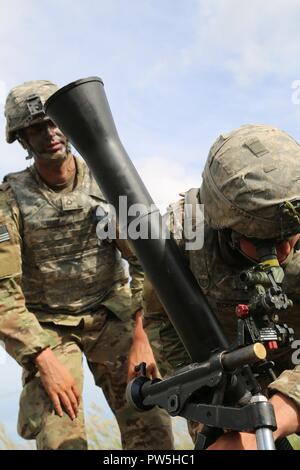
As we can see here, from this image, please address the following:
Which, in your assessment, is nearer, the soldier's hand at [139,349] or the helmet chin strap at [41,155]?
the soldier's hand at [139,349]

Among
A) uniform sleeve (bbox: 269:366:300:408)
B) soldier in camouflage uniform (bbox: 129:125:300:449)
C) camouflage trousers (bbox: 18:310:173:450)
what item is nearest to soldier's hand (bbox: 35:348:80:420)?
camouflage trousers (bbox: 18:310:173:450)

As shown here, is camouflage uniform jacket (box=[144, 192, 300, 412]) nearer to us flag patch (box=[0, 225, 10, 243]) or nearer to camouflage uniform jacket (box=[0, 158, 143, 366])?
camouflage uniform jacket (box=[0, 158, 143, 366])

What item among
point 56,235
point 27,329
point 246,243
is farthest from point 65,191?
point 246,243

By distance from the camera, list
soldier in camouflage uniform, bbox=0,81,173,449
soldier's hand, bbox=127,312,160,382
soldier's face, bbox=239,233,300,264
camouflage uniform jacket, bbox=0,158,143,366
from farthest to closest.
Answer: camouflage uniform jacket, bbox=0,158,143,366
soldier in camouflage uniform, bbox=0,81,173,449
soldier's hand, bbox=127,312,160,382
soldier's face, bbox=239,233,300,264

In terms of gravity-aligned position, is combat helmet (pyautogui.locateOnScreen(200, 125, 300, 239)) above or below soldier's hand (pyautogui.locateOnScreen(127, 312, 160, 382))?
above

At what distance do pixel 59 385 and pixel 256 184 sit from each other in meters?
2.07

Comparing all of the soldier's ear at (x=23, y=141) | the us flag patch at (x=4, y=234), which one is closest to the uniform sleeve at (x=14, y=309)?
the us flag patch at (x=4, y=234)

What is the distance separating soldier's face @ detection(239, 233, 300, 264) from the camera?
12.7 feet

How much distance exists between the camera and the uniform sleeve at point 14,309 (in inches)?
207

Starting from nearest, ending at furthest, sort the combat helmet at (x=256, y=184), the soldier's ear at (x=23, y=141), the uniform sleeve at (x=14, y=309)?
the combat helmet at (x=256, y=184)
the uniform sleeve at (x=14, y=309)
the soldier's ear at (x=23, y=141)

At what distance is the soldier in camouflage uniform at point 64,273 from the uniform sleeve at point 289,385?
88.1 inches

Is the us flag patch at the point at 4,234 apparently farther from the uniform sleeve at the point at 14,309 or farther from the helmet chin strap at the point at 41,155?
the helmet chin strap at the point at 41,155

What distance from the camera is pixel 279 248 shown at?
387 cm
